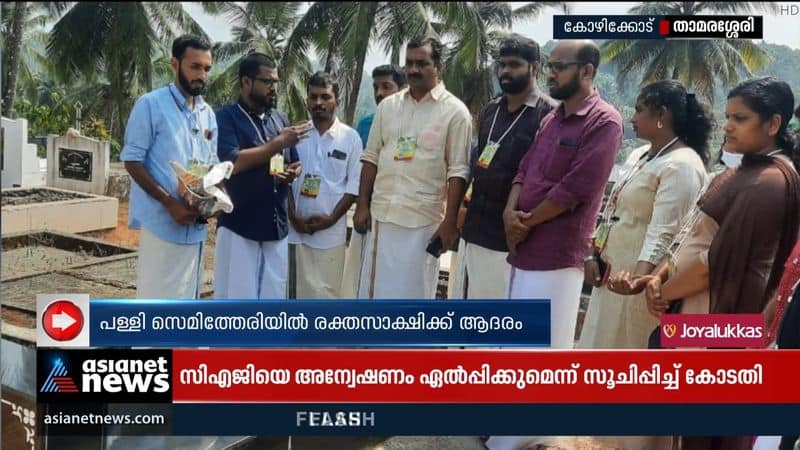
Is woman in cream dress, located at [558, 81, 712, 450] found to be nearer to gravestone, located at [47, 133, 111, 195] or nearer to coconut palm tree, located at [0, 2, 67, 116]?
gravestone, located at [47, 133, 111, 195]

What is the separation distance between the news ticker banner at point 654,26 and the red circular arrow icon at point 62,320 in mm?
1719

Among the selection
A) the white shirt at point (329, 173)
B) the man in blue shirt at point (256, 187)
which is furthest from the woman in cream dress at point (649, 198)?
the man in blue shirt at point (256, 187)

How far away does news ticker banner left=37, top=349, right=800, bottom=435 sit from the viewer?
242 cm

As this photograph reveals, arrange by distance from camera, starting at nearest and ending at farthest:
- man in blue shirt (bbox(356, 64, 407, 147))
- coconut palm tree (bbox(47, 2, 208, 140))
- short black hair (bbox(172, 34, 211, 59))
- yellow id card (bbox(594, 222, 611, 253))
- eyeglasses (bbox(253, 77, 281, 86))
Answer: coconut palm tree (bbox(47, 2, 208, 140)) < short black hair (bbox(172, 34, 211, 59)) < yellow id card (bbox(594, 222, 611, 253)) < eyeglasses (bbox(253, 77, 281, 86)) < man in blue shirt (bbox(356, 64, 407, 147))

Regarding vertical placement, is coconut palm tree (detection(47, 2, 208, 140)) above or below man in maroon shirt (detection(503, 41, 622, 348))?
above

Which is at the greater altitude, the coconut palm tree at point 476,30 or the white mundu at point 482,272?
the coconut palm tree at point 476,30

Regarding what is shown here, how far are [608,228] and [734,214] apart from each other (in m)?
0.45

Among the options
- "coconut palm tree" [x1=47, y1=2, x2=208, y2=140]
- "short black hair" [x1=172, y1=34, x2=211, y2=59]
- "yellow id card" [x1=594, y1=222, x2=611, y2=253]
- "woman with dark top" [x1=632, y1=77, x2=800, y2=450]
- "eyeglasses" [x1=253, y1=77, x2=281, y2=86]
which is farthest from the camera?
"eyeglasses" [x1=253, y1=77, x2=281, y2=86]

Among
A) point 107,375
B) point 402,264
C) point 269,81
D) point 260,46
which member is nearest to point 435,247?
point 402,264

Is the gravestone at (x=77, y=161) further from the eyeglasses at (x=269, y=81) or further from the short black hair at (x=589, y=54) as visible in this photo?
the short black hair at (x=589, y=54)

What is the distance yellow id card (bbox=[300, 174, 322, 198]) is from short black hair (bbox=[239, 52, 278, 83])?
0.53 m

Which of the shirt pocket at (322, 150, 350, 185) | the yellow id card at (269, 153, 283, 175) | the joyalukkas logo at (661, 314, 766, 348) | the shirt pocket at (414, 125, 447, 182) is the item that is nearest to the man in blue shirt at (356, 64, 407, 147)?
the shirt pocket at (322, 150, 350, 185)

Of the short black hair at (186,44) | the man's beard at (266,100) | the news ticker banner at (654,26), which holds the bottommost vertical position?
the man's beard at (266,100)

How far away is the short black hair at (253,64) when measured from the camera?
273 centimetres
